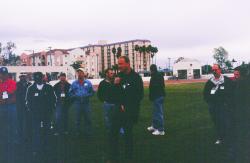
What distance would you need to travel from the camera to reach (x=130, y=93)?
24.1 ft

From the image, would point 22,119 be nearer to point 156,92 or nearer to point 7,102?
point 7,102

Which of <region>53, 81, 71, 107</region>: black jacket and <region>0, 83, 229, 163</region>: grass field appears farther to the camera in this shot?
<region>53, 81, 71, 107</region>: black jacket

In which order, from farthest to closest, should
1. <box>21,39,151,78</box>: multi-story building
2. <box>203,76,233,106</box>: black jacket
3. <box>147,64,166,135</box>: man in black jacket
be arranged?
<box>21,39,151,78</box>: multi-story building, <box>147,64,166,135</box>: man in black jacket, <box>203,76,233,106</box>: black jacket

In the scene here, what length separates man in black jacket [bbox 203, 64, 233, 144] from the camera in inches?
343

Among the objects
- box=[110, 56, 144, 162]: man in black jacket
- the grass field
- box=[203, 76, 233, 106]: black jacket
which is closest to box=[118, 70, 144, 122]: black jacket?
box=[110, 56, 144, 162]: man in black jacket

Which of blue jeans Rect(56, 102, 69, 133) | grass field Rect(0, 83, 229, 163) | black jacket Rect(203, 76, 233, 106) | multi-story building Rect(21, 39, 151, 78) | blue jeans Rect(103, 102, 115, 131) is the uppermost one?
multi-story building Rect(21, 39, 151, 78)

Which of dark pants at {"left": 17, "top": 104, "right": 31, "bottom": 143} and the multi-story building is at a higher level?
the multi-story building

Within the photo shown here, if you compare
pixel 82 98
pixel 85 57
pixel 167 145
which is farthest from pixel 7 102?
pixel 85 57

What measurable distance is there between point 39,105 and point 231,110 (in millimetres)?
4172

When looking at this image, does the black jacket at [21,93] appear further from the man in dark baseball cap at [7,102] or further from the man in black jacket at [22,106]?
the man in dark baseball cap at [7,102]

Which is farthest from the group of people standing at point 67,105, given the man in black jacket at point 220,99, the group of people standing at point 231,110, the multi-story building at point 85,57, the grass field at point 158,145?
the multi-story building at point 85,57

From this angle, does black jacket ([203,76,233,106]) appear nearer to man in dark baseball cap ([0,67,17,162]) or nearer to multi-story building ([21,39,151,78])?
man in dark baseball cap ([0,67,17,162])

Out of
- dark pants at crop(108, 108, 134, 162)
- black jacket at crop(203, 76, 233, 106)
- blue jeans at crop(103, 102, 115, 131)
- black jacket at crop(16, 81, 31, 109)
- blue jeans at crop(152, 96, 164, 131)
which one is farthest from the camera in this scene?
blue jeans at crop(152, 96, 164, 131)

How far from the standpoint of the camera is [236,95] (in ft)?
24.8
